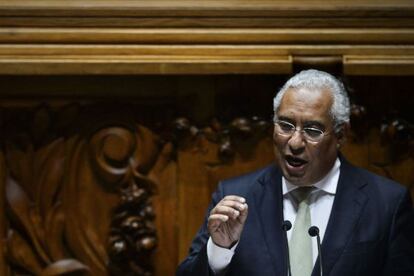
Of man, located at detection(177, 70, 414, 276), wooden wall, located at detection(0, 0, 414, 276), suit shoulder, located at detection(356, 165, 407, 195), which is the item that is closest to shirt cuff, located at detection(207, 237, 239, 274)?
man, located at detection(177, 70, 414, 276)

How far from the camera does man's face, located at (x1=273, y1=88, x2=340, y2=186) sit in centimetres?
304

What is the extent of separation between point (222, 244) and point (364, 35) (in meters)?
1.12

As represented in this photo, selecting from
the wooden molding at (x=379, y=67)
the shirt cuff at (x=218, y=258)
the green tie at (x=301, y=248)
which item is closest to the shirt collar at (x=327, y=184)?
the green tie at (x=301, y=248)

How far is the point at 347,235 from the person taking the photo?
3035mm

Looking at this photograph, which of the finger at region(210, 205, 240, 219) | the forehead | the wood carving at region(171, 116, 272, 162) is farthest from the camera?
the wood carving at region(171, 116, 272, 162)

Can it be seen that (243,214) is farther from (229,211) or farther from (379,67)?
(379,67)

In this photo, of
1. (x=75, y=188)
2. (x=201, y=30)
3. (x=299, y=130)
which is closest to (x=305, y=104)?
(x=299, y=130)

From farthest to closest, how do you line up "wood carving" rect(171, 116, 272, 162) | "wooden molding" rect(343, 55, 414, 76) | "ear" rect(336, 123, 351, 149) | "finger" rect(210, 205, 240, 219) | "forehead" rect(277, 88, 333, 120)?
1. "wood carving" rect(171, 116, 272, 162)
2. "wooden molding" rect(343, 55, 414, 76)
3. "ear" rect(336, 123, 351, 149)
4. "forehead" rect(277, 88, 333, 120)
5. "finger" rect(210, 205, 240, 219)

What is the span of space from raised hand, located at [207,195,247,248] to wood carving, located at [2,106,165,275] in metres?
0.88

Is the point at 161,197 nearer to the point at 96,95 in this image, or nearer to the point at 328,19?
the point at 96,95

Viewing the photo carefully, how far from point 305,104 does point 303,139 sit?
0.34 ft

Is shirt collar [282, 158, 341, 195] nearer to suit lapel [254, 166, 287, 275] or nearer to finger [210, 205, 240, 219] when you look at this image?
suit lapel [254, 166, 287, 275]

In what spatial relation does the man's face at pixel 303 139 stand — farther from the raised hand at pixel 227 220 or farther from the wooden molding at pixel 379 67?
the wooden molding at pixel 379 67

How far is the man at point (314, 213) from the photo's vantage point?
118 inches
